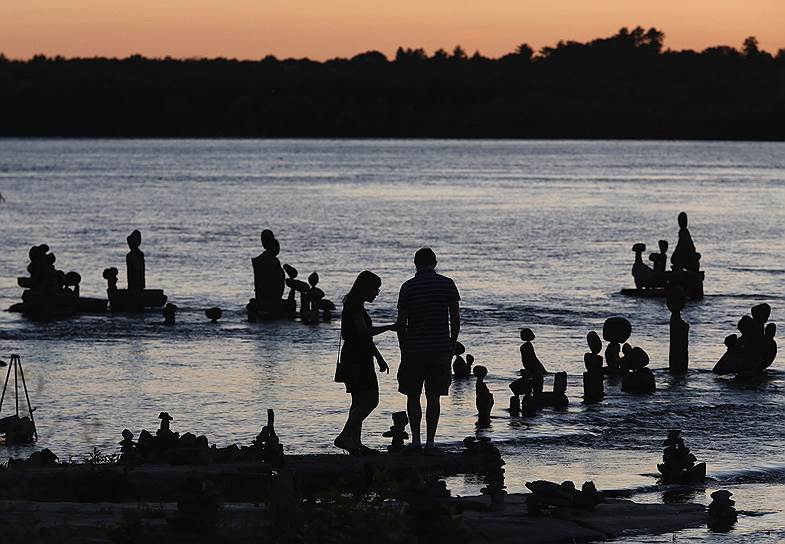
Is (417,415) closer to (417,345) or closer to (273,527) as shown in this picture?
(417,345)

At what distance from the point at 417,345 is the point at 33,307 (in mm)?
16780

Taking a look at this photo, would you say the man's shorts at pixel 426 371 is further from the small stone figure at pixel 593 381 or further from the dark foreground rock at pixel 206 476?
the small stone figure at pixel 593 381

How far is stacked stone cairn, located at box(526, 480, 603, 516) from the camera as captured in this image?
1316 centimetres

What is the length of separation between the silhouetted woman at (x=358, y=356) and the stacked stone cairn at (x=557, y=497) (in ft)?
7.76

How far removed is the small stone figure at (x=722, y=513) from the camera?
13289 mm

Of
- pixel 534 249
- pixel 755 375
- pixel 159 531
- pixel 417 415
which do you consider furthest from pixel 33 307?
pixel 534 249

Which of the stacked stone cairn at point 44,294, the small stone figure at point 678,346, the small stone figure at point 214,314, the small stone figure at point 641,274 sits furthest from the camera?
the small stone figure at point 641,274

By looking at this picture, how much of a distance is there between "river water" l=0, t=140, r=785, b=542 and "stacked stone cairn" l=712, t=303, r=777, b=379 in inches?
10.4

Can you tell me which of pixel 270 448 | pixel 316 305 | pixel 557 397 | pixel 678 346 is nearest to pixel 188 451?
pixel 270 448

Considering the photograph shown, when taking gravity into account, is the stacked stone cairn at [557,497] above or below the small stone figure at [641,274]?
below

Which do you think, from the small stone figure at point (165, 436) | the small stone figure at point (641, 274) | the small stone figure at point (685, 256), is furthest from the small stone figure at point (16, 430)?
the small stone figure at point (641, 274)

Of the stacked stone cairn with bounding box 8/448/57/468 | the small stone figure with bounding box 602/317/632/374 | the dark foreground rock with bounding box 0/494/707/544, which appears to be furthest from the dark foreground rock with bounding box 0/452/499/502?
the small stone figure with bounding box 602/317/632/374

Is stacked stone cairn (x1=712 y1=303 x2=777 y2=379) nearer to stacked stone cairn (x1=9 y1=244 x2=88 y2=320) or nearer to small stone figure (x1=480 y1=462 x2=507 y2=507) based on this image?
small stone figure (x1=480 y1=462 x2=507 y2=507)

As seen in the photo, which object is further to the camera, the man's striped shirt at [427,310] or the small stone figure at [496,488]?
the man's striped shirt at [427,310]
